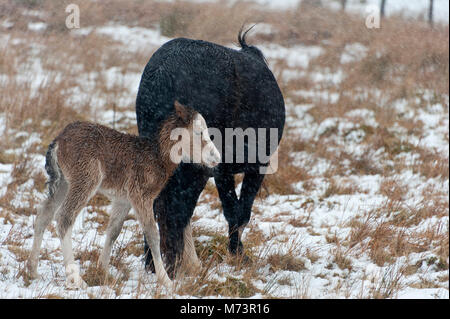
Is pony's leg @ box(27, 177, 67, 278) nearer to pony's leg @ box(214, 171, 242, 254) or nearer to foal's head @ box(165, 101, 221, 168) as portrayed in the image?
foal's head @ box(165, 101, 221, 168)

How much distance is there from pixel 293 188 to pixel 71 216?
147 inches

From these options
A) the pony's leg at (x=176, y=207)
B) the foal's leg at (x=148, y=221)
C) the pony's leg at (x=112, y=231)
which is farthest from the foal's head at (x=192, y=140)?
the pony's leg at (x=112, y=231)

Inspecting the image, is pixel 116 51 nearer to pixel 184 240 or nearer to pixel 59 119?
pixel 59 119

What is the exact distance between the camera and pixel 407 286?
141 inches

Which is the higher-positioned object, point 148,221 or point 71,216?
point 71,216

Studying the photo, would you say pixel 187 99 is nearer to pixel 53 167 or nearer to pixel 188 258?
pixel 53 167

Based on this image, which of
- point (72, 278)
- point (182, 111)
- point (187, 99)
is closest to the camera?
point (72, 278)

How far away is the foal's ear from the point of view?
326 centimetres

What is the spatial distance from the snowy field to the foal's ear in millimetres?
1052

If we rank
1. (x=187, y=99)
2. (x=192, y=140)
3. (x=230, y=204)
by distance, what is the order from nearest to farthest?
1. (x=192, y=140)
2. (x=187, y=99)
3. (x=230, y=204)

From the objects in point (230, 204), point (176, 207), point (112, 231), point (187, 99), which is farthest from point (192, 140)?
point (230, 204)

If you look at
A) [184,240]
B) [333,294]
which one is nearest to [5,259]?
[184,240]

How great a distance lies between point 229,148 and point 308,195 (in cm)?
278

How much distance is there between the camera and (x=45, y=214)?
11.2 ft
